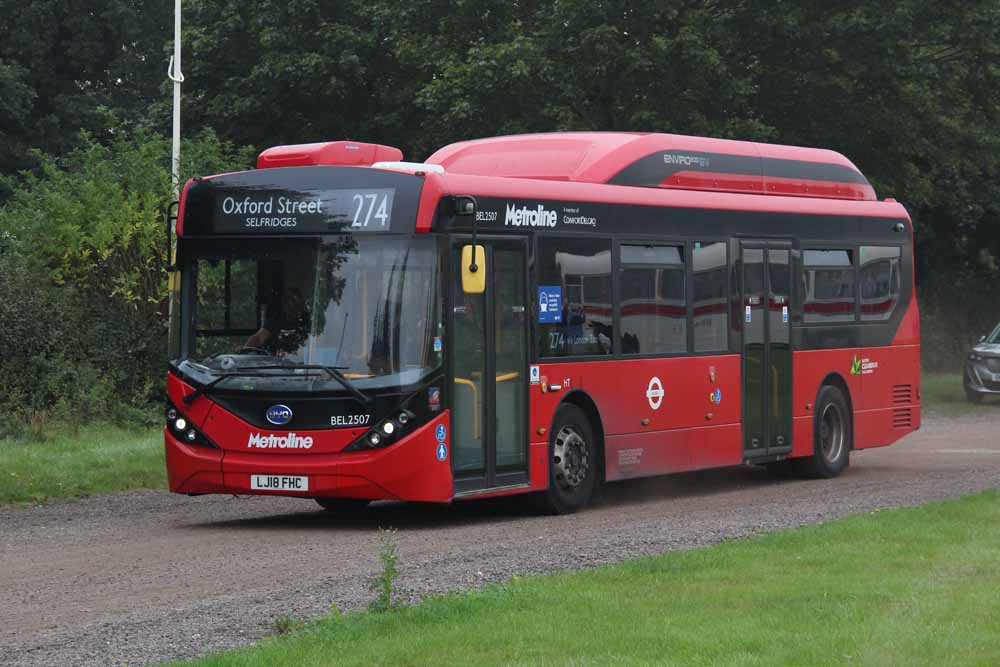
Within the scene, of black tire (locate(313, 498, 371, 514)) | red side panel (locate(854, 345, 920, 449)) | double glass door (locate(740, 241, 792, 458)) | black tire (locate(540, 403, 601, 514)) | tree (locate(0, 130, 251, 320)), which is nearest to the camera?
black tire (locate(540, 403, 601, 514))

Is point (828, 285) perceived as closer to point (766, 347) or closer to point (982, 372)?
point (766, 347)

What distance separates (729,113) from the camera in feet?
112

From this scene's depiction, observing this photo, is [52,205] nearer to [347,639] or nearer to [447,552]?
[447,552]

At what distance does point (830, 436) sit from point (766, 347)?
79.8 inches

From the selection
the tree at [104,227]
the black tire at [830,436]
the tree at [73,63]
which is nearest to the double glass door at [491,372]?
the black tire at [830,436]

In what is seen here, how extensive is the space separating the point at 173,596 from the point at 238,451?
3947mm

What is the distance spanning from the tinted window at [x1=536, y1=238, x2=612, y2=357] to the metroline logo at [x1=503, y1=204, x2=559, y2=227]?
16 cm

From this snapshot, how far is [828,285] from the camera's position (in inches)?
798

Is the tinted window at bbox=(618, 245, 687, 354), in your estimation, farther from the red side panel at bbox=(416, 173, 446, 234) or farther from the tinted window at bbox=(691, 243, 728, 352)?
the red side panel at bbox=(416, 173, 446, 234)

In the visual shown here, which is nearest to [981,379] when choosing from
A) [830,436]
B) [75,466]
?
[830,436]

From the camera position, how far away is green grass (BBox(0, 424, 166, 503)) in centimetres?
1770

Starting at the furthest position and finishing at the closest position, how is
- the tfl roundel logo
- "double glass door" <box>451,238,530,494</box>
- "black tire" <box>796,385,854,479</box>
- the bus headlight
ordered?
"black tire" <box>796,385,854,479</box> → the bus headlight → "double glass door" <box>451,238,530,494</box> → the tfl roundel logo

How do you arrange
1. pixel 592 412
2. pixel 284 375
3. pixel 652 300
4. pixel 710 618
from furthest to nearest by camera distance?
pixel 652 300
pixel 592 412
pixel 284 375
pixel 710 618

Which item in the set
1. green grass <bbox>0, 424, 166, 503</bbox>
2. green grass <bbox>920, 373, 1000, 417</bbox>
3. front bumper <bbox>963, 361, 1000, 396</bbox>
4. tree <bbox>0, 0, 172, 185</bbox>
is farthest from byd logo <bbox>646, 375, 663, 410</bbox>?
tree <bbox>0, 0, 172, 185</bbox>
